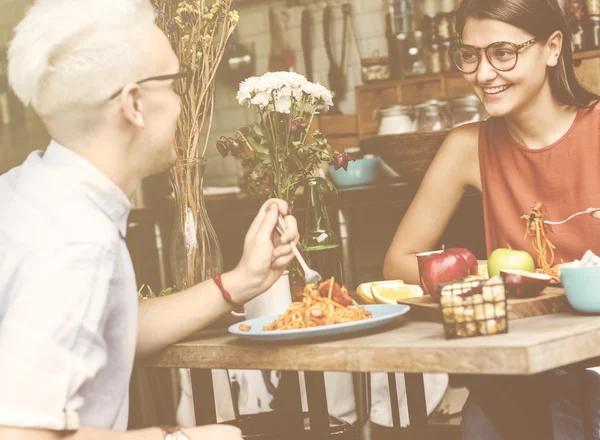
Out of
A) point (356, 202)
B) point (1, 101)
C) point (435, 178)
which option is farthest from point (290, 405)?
point (1, 101)

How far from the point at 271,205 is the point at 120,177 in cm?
41

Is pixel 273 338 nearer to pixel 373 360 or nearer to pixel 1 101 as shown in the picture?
pixel 373 360

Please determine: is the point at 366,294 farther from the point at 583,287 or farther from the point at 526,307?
the point at 583,287

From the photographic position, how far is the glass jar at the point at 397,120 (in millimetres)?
4328

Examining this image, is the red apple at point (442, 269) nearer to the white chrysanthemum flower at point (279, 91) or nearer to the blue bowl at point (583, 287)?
the blue bowl at point (583, 287)

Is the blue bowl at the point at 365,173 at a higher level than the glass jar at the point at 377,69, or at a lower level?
lower

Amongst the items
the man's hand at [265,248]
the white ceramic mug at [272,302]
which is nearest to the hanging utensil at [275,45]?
the white ceramic mug at [272,302]

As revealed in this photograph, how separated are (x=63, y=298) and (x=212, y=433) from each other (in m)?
0.42

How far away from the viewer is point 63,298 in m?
1.18

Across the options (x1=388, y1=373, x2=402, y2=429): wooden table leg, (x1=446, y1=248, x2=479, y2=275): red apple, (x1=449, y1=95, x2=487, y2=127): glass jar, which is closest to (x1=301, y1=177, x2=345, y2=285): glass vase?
(x1=446, y1=248, x2=479, y2=275): red apple

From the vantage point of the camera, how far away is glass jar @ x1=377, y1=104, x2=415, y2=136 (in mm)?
4328

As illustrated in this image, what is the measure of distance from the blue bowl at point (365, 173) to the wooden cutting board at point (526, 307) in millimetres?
2259

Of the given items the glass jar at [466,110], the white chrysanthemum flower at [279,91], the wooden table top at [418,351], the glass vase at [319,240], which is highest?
the glass jar at [466,110]

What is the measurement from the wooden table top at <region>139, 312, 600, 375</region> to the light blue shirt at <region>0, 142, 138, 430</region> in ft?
0.87
